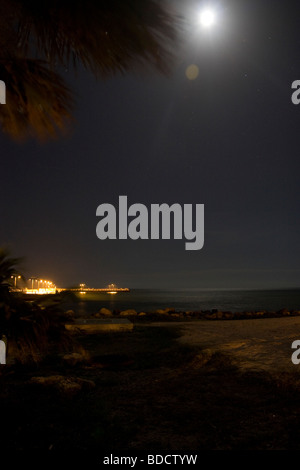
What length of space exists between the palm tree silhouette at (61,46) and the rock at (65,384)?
12.0 feet

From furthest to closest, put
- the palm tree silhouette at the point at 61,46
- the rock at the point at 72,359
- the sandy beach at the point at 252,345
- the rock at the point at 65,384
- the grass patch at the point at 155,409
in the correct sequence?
the rock at the point at 72,359 < the sandy beach at the point at 252,345 < the rock at the point at 65,384 < the grass patch at the point at 155,409 < the palm tree silhouette at the point at 61,46

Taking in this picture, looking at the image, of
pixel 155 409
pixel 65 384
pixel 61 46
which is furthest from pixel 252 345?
pixel 61 46

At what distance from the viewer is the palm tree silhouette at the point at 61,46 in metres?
2.00

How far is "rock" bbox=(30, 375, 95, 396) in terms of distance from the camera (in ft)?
17.1

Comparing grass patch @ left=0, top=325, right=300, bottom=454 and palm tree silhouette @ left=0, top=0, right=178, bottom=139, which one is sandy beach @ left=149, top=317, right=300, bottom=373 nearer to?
grass patch @ left=0, top=325, right=300, bottom=454

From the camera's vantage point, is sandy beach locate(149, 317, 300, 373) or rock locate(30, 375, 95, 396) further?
sandy beach locate(149, 317, 300, 373)

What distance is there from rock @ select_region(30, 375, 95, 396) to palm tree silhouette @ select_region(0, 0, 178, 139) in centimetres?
364

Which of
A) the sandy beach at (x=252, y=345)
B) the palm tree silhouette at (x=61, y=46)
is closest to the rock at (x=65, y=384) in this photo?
the sandy beach at (x=252, y=345)

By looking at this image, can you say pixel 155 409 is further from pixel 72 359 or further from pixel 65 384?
pixel 72 359

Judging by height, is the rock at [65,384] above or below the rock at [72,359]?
above

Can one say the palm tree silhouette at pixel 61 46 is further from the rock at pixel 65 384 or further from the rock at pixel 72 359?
the rock at pixel 72 359

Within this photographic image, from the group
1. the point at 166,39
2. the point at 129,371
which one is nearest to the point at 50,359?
the point at 129,371

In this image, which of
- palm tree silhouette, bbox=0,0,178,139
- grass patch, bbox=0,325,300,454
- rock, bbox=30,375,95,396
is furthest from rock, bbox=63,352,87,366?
palm tree silhouette, bbox=0,0,178,139

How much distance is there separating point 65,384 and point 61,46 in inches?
174
